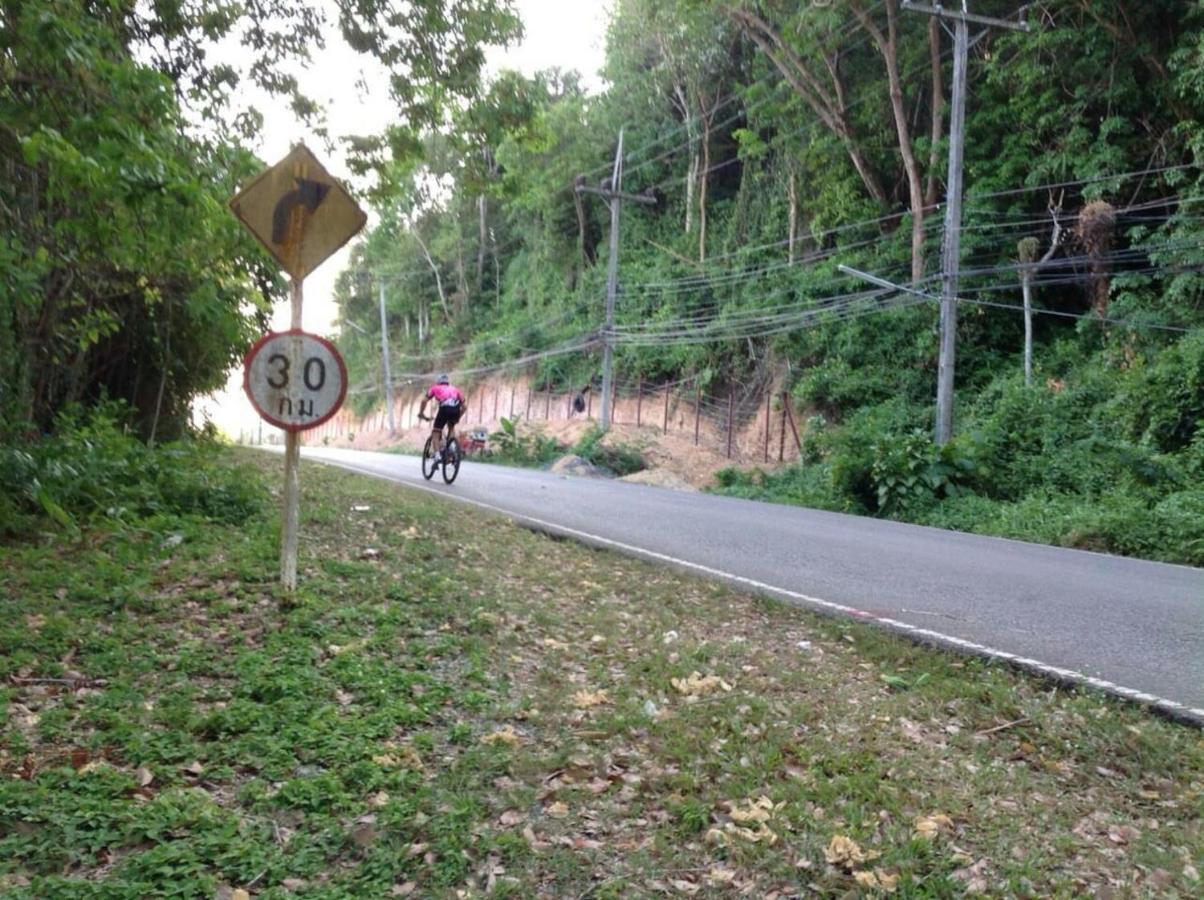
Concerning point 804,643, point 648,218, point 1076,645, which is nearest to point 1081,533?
point 1076,645

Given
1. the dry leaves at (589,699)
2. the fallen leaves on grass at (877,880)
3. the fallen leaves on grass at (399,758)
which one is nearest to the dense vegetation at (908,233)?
the dry leaves at (589,699)

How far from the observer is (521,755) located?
427cm

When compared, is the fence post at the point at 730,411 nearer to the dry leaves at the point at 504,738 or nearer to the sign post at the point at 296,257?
the sign post at the point at 296,257

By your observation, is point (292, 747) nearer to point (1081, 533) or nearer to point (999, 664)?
point (999, 664)

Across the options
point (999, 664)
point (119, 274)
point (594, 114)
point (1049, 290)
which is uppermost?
point (594, 114)

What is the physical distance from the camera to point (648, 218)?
150 feet

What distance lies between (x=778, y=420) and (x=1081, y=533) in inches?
731

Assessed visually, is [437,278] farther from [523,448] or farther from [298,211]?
[298,211]

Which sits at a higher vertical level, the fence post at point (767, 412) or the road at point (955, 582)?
the fence post at point (767, 412)

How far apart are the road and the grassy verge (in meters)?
0.57

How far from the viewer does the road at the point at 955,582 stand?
19.2 ft

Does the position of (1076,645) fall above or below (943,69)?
below

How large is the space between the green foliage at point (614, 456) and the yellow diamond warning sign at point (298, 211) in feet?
78.7

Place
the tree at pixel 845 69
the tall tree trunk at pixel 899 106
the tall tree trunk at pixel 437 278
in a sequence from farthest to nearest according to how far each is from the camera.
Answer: the tall tree trunk at pixel 437 278 → the tree at pixel 845 69 → the tall tree trunk at pixel 899 106
